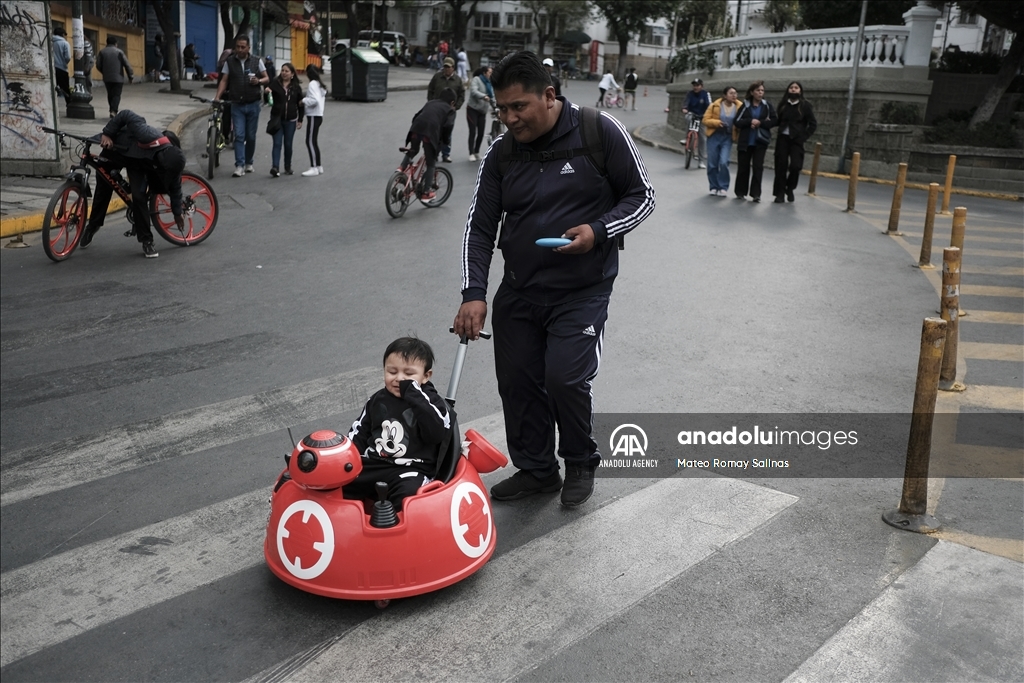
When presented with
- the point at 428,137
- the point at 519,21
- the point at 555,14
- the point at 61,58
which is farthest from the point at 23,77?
the point at 519,21

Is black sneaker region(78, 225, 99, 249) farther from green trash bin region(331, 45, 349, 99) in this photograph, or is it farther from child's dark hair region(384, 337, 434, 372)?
green trash bin region(331, 45, 349, 99)

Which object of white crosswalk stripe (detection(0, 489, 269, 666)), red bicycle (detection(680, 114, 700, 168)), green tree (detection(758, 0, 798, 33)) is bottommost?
white crosswalk stripe (detection(0, 489, 269, 666))

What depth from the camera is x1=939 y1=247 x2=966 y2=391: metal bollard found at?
23.0 feet

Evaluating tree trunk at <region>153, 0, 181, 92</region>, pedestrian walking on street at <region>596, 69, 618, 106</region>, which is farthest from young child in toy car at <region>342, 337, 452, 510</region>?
pedestrian walking on street at <region>596, 69, 618, 106</region>

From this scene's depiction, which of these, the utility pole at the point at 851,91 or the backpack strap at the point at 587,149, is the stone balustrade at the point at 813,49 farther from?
the backpack strap at the point at 587,149

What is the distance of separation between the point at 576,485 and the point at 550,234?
125 centimetres

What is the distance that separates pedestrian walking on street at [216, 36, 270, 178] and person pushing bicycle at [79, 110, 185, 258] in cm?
523

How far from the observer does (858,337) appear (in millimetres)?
8266

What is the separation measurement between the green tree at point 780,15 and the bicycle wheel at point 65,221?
137 feet

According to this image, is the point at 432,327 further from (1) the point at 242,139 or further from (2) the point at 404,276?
(1) the point at 242,139

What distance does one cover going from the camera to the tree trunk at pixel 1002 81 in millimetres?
21844

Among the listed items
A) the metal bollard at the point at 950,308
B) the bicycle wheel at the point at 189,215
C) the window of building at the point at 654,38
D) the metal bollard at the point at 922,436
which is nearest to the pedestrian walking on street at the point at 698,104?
the bicycle wheel at the point at 189,215

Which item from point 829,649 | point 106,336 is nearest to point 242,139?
point 106,336

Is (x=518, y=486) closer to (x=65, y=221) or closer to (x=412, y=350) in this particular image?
(x=412, y=350)
